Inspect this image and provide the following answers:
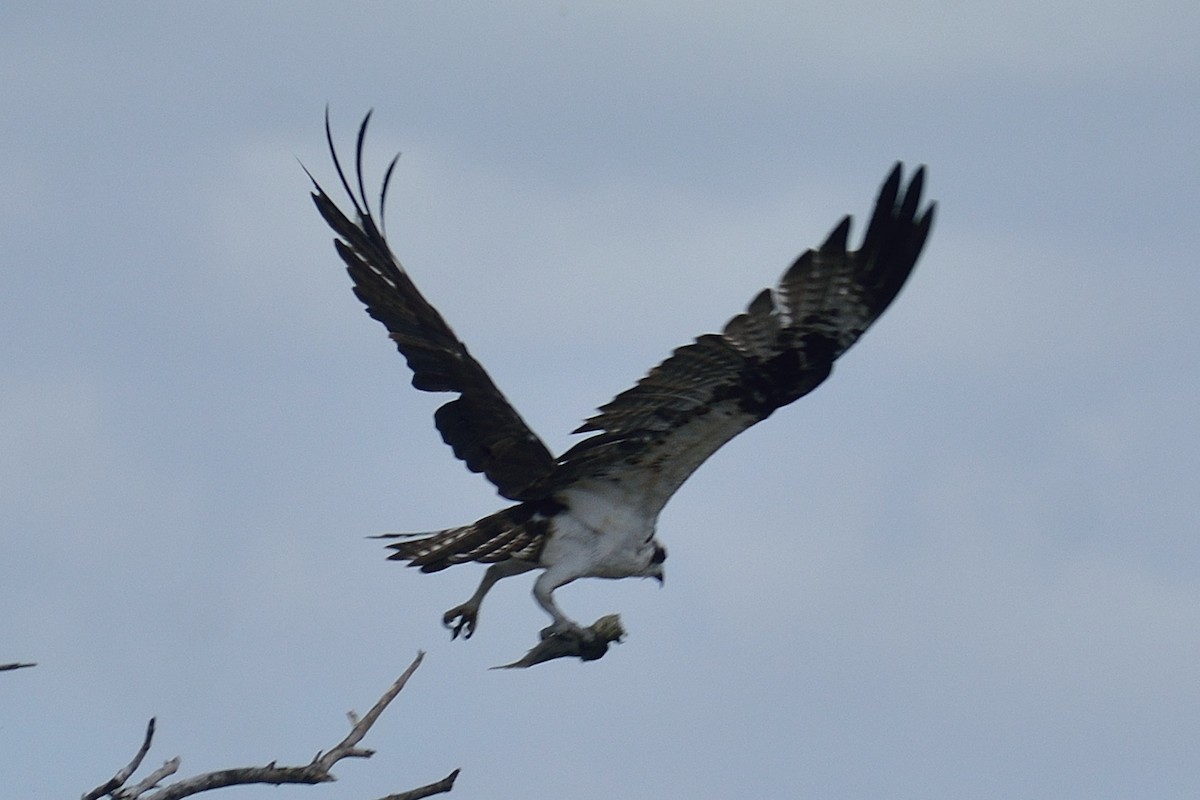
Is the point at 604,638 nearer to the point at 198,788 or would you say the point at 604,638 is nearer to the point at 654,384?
the point at 654,384

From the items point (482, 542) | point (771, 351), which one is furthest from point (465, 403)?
point (771, 351)

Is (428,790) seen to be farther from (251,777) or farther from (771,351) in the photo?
(771,351)

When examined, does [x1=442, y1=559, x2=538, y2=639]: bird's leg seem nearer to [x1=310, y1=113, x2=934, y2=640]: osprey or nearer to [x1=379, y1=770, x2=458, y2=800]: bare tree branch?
[x1=310, y1=113, x2=934, y2=640]: osprey

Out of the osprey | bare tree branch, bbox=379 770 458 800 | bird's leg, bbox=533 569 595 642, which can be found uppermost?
the osprey

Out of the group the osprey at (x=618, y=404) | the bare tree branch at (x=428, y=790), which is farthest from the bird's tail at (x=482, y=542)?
the bare tree branch at (x=428, y=790)

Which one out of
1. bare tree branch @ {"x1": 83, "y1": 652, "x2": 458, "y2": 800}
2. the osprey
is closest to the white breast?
the osprey

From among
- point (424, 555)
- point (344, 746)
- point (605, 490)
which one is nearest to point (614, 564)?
point (605, 490)

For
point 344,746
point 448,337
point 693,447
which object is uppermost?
point 448,337

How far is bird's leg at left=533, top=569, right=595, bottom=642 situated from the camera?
29.2 ft

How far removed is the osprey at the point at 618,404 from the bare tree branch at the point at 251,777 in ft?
5.35

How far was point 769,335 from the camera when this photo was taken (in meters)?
8.54

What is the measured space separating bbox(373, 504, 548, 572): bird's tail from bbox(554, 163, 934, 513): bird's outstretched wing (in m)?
0.55

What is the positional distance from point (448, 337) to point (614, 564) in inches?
58.9

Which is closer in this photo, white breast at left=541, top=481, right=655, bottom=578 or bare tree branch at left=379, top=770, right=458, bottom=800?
bare tree branch at left=379, top=770, right=458, bottom=800
